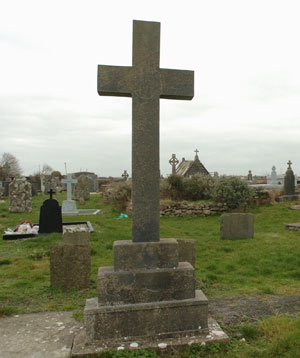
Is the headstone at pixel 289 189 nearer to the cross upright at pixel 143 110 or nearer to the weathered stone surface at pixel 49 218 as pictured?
the weathered stone surface at pixel 49 218

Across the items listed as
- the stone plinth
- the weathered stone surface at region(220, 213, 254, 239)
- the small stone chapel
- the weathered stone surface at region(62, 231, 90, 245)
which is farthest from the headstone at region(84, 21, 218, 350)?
the small stone chapel

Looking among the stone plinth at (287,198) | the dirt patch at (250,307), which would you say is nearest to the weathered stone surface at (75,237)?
the dirt patch at (250,307)

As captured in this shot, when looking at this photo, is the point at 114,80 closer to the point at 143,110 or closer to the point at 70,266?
the point at 143,110

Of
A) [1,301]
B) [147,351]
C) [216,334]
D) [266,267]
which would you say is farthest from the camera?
[266,267]

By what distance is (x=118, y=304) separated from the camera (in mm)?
3037

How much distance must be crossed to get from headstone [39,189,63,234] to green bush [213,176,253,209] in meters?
7.29

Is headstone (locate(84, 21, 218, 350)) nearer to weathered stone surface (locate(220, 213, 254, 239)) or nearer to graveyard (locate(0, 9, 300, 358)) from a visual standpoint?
graveyard (locate(0, 9, 300, 358))

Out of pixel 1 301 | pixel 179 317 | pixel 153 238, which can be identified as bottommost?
pixel 1 301

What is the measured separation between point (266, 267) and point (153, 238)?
3261mm

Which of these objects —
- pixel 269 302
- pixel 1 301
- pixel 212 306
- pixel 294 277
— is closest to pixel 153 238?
pixel 212 306

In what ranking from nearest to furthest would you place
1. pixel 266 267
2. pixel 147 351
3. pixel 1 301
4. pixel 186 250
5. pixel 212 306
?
1. pixel 147 351
2. pixel 212 306
3. pixel 1 301
4. pixel 186 250
5. pixel 266 267

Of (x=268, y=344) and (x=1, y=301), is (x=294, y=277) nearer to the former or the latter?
(x=268, y=344)

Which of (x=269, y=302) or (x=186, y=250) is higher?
(x=186, y=250)

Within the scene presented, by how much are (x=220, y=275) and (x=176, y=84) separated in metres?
3.39
